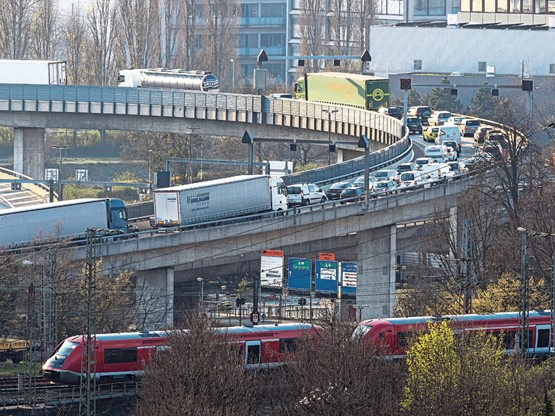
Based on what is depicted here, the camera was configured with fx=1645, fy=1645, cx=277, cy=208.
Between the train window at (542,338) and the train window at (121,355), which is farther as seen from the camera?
the train window at (542,338)

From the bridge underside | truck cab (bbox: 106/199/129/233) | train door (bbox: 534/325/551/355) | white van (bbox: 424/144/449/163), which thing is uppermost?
white van (bbox: 424/144/449/163)

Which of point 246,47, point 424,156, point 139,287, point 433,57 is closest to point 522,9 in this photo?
point 433,57

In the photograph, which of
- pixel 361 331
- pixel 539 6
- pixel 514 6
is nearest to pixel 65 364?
pixel 361 331

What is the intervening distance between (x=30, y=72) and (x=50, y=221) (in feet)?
156

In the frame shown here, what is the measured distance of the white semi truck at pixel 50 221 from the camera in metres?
68.6

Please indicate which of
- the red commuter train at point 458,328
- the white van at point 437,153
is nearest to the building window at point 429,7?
the white van at point 437,153

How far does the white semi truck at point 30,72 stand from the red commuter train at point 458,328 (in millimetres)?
65024

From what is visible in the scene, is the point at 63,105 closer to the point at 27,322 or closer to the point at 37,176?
the point at 37,176

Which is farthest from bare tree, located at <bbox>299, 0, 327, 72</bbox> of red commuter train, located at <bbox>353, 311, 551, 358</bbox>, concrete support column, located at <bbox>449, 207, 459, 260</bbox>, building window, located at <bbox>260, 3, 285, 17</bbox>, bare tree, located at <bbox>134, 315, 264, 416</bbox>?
bare tree, located at <bbox>134, 315, 264, 416</bbox>

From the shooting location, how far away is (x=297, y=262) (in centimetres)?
7069

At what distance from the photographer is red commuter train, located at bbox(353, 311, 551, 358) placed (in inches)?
2057

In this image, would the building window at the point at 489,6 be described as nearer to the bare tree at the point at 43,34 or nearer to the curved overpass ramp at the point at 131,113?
the curved overpass ramp at the point at 131,113

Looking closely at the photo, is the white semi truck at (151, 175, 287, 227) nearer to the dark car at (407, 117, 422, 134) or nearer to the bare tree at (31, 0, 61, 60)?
the dark car at (407, 117, 422, 134)

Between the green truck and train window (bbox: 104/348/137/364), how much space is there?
5552 centimetres
